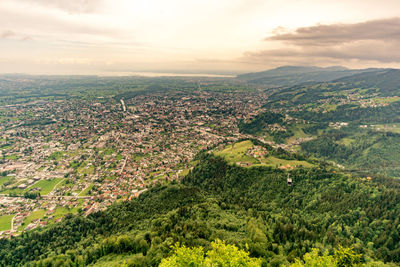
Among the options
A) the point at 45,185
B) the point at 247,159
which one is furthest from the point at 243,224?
the point at 45,185

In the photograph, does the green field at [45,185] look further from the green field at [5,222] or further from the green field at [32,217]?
the green field at [5,222]

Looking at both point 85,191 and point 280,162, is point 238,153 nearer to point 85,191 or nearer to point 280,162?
point 280,162

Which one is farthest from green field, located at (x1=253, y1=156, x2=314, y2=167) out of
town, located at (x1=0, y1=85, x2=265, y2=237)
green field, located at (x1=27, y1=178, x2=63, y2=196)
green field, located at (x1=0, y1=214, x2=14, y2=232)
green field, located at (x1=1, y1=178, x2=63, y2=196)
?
green field, located at (x1=0, y1=214, x2=14, y2=232)

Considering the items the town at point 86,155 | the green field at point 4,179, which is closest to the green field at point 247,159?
the town at point 86,155

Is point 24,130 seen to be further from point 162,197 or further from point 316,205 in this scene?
point 316,205

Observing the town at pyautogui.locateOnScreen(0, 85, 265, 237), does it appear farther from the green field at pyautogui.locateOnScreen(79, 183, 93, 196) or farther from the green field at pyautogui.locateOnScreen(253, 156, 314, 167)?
the green field at pyautogui.locateOnScreen(253, 156, 314, 167)
